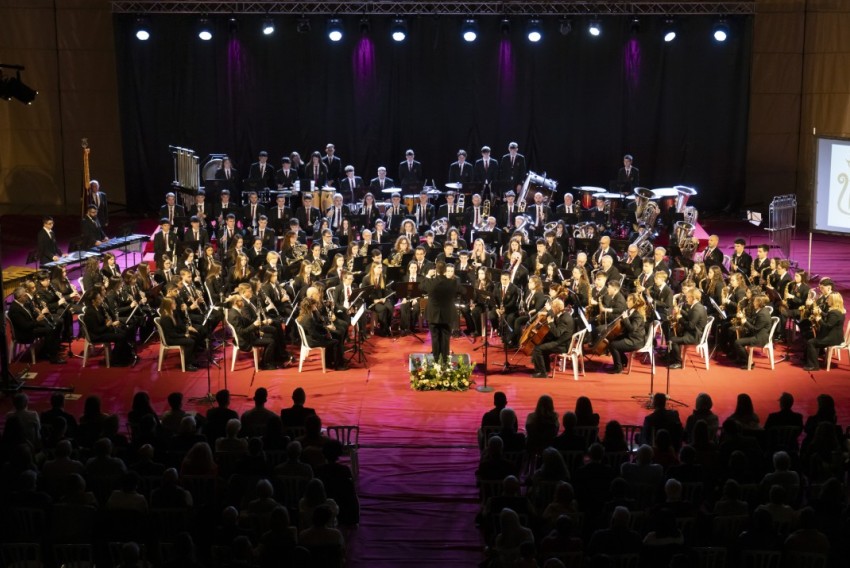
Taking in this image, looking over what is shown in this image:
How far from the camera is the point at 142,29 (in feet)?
82.2

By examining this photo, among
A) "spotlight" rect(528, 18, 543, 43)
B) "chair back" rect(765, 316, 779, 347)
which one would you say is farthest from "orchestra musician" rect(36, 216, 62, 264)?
"chair back" rect(765, 316, 779, 347)

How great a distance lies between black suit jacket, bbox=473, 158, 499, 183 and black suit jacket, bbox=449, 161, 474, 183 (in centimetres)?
31

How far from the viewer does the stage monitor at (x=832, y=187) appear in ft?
60.6

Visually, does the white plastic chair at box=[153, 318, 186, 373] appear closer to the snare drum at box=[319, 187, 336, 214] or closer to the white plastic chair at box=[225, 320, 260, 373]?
the white plastic chair at box=[225, 320, 260, 373]

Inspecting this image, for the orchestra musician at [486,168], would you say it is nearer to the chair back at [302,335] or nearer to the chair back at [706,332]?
the chair back at [706,332]

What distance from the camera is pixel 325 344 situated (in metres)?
15.7

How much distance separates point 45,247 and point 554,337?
9.12 m

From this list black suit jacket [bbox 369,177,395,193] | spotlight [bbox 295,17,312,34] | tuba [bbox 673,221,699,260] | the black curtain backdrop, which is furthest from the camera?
the black curtain backdrop

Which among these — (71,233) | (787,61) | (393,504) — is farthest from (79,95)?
(393,504)

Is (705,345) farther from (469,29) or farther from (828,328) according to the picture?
(469,29)

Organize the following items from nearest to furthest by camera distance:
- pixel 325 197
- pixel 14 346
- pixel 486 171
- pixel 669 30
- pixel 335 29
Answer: pixel 14 346, pixel 325 197, pixel 486 171, pixel 335 29, pixel 669 30

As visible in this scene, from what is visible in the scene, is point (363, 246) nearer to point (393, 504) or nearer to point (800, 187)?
point (393, 504)

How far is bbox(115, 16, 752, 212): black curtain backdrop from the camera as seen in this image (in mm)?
25984

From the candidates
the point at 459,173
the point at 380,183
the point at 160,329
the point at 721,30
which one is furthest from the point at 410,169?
the point at 160,329
